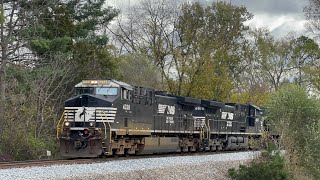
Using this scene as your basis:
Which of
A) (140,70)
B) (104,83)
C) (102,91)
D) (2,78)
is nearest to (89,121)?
(102,91)

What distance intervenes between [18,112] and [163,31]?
2693 cm

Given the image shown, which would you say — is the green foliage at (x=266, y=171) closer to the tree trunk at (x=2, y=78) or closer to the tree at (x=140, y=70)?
the tree trunk at (x=2, y=78)

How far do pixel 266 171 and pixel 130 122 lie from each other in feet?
24.6

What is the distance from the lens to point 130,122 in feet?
78.2

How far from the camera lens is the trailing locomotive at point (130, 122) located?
22.1 meters

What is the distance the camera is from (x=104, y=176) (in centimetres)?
1532

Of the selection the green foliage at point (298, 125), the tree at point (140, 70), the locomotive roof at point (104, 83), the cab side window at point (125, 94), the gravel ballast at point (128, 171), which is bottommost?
the gravel ballast at point (128, 171)

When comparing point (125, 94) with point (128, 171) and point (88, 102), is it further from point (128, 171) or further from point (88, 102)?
point (128, 171)

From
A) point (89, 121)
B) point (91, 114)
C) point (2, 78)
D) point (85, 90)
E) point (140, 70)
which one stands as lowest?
point (89, 121)

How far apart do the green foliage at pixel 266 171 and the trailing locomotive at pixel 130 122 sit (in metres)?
5.87

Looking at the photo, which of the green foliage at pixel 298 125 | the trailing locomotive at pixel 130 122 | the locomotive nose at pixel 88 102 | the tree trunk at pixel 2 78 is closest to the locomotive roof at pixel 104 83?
the trailing locomotive at pixel 130 122

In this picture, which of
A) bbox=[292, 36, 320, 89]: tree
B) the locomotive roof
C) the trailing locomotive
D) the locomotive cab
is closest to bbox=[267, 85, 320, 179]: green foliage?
Result: the trailing locomotive

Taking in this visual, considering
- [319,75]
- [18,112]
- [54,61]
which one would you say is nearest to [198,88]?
[319,75]

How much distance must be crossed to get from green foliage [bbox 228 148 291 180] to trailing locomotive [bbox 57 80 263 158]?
587cm
